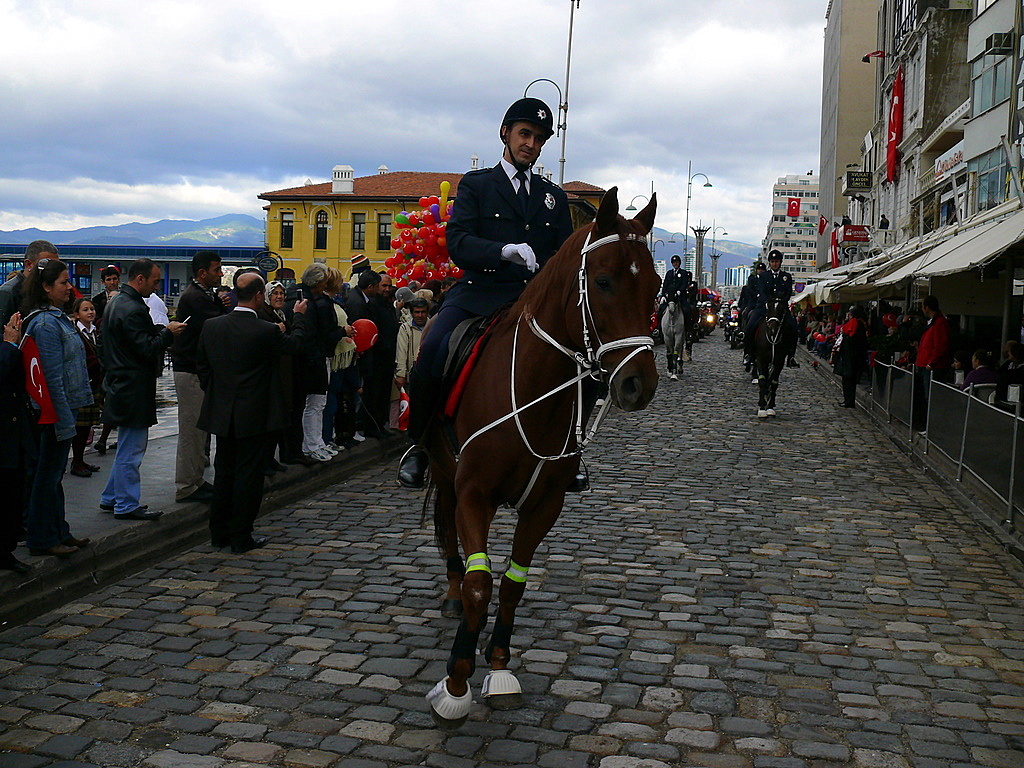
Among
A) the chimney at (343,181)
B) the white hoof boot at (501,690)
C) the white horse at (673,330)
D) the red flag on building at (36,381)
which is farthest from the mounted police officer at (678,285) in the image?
the chimney at (343,181)

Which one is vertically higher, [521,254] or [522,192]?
[522,192]

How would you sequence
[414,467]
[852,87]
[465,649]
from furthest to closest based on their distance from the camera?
[852,87] < [414,467] < [465,649]

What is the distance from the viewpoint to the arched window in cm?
7869

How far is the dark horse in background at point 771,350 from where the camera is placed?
55.4 feet

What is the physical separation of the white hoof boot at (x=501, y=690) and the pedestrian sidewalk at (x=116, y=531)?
300cm

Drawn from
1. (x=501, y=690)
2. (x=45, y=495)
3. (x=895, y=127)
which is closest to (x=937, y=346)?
(x=501, y=690)

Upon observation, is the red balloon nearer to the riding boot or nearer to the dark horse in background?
the riding boot

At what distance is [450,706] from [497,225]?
2552mm

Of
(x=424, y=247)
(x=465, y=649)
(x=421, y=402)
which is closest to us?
(x=465, y=649)

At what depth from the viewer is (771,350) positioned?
16938 millimetres

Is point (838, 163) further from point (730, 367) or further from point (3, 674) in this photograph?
point (3, 674)

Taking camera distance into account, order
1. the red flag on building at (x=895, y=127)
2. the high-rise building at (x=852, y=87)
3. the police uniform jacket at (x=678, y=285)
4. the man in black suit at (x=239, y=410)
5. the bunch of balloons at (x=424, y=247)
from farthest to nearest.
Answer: the high-rise building at (x=852, y=87)
the red flag on building at (x=895, y=127)
the police uniform jacket at (x=678, y=285)
the bunch of balloons at (x=424, y=247)
the man in black suit at (x=239, y=410)

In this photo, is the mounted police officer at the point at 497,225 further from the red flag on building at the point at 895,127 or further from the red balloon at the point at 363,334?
the red flag on building at the point at 895,127

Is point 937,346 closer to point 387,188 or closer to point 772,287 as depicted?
point 772,287
